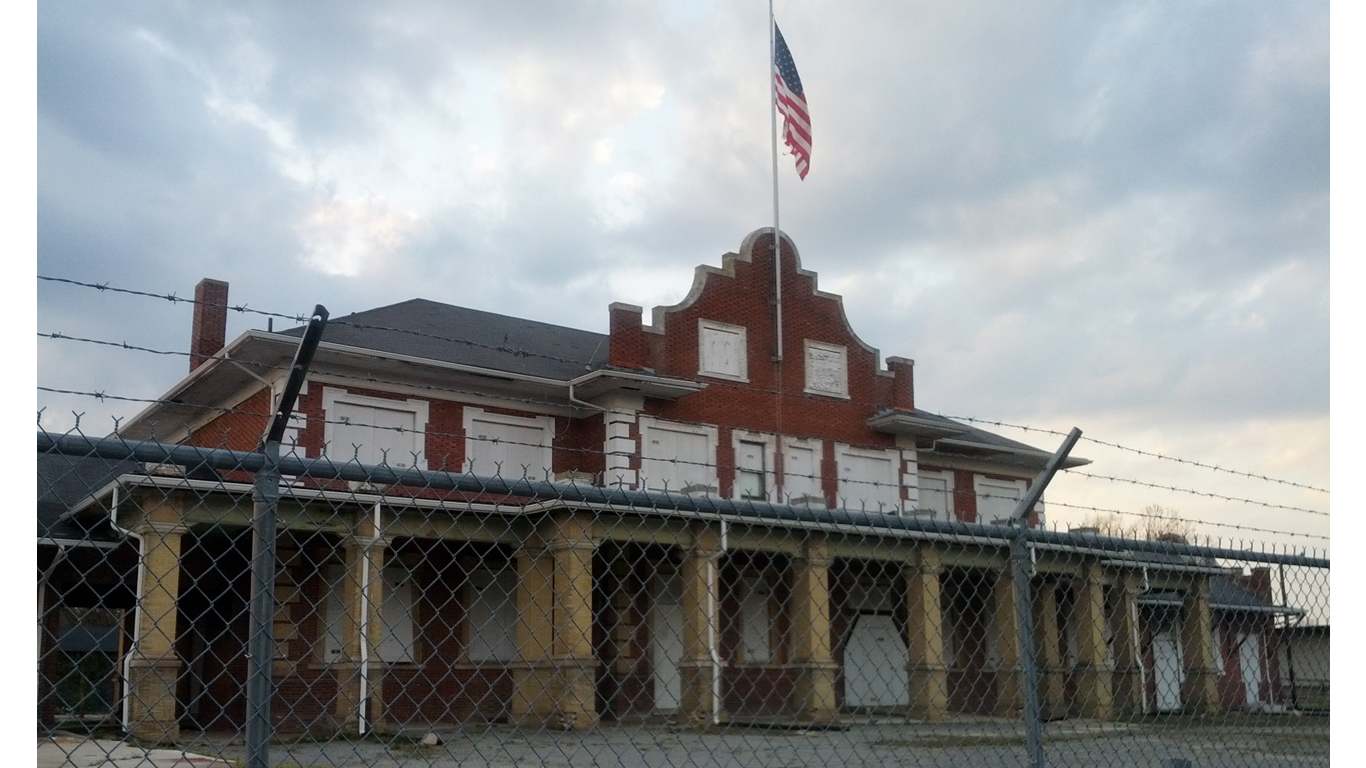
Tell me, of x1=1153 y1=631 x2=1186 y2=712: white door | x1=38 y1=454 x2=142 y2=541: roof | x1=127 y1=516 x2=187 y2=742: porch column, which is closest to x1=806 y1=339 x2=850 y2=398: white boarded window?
x1=1153 y1=631 x2=1186 y2=712: white door

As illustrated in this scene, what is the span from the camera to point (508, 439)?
26.0 m

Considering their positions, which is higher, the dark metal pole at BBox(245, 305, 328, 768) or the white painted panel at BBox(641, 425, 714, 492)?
the white painted panel at BBox(641, 425, 714, 492)

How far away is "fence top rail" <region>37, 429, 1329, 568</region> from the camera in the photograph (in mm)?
3133

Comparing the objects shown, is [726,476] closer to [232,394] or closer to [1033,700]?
[232,394]

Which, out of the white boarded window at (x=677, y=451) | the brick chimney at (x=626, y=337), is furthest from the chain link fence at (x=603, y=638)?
the brick chimney at (x=626, y=337)

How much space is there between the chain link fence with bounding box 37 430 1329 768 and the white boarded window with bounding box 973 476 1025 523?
483 centimetres

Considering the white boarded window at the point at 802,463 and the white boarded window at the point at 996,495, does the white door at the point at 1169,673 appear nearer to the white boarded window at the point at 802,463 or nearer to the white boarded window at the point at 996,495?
the white boarded window at the point at 996,495

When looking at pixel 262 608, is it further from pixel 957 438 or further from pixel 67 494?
pixel 957 438

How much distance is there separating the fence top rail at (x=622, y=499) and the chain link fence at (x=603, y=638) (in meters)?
Answer: 0.03

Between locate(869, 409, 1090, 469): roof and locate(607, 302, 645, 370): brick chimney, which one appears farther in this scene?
locate(869, 409, 1090, 469): roof

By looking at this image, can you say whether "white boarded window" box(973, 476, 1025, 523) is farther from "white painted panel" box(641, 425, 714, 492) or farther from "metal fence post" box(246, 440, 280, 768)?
"metal fence post" box(246, 440, 280, 768)

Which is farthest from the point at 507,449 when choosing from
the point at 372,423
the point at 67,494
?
the point at 67,494
